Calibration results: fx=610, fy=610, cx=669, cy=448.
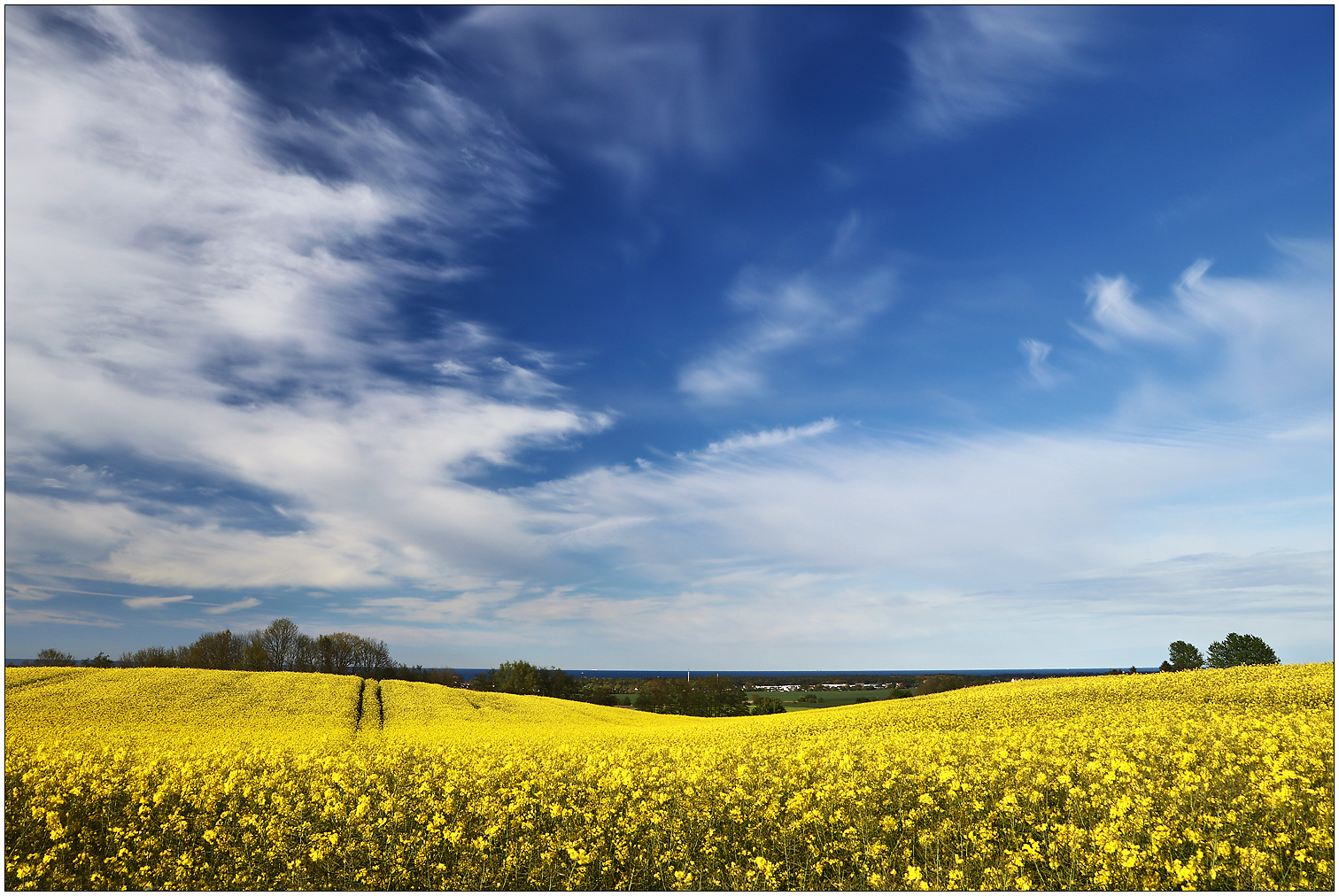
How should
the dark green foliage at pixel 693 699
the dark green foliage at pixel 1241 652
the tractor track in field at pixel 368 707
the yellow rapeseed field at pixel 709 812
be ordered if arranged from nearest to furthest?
1. the yellow rapeseed field at pixel 709 812
2. the tractor track in field at pixel 368 707
3. the dark green foliage at pixel 1241 652
4. the dark green foliage at pixel 693 699

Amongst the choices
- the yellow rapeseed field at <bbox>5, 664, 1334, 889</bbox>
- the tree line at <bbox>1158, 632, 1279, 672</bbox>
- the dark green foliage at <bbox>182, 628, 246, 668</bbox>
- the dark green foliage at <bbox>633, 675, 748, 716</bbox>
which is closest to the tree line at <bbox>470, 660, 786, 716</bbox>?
the dark green foliage at <bbox>633, 675, 748, 716</bbox>

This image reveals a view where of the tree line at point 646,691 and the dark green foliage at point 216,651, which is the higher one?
the dark green foliage at point 216,651

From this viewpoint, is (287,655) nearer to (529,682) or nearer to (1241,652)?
(529,682)

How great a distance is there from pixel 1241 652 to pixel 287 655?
76670mm

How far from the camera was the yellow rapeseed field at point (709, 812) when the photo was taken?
21.4ft

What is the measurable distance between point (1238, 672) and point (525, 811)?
2540 centimetres

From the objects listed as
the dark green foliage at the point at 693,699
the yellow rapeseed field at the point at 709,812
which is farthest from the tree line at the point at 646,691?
the yellow rapeseed field at the point at 709,812

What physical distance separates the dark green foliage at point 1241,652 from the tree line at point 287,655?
6005 centimetres

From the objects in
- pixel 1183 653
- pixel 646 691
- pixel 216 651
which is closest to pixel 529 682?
pixel 646 691

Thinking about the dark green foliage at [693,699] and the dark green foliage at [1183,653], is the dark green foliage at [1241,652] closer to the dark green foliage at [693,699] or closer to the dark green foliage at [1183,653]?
the dark green foliage at [1183,653]

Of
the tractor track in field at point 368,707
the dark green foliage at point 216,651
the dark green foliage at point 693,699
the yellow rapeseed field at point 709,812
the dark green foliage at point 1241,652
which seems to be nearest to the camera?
the yellow rapeseed field at point 709,812

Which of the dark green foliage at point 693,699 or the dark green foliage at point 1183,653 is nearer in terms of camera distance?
the dark green foliage at point 1183,653

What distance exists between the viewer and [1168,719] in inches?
498

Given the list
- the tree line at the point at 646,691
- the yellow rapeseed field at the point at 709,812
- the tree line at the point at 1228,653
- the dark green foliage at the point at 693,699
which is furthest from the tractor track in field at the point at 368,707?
the tree line at the point at 1228,653
